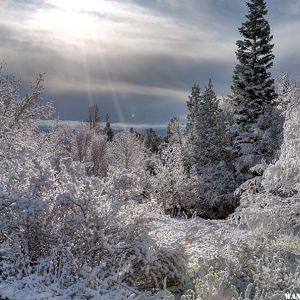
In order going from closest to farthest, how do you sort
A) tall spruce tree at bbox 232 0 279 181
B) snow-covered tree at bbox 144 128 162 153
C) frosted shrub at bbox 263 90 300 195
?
frosted shrub at bbox 263 90 300 195 → tall spruce tree at bbox 232 0 279 181 → snow-covered tree at bbox 144 128 162 153

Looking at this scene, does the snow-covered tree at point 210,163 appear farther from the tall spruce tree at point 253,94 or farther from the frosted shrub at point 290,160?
the frosted shrub at point 290,160

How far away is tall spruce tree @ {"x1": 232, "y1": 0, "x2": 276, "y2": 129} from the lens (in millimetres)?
26484

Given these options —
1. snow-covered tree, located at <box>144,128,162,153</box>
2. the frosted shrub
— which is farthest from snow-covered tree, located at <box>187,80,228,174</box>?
snow-covered tree, located at <box>144,128,162,153</box>

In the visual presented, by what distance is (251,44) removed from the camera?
27.5 meters

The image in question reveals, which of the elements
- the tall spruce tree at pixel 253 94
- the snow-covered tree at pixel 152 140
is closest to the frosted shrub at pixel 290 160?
the tall spruce tree at pixel 253 94

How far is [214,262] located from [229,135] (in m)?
20.6

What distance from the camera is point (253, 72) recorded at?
2678 centimetres

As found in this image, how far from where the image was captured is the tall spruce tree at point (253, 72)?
2648cm

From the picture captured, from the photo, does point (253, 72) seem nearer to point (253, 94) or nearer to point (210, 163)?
point (253, 94)

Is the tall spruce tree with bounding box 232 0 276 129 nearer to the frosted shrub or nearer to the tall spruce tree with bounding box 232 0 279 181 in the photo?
the tall spruce tree with bounding box 232 0 279 181

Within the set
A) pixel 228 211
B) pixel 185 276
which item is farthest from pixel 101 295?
pixel 228 211

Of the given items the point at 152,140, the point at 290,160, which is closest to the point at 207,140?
the point at 290,160

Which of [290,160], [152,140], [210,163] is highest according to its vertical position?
[152,140]

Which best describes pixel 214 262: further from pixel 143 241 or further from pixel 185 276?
pixel 143 241
